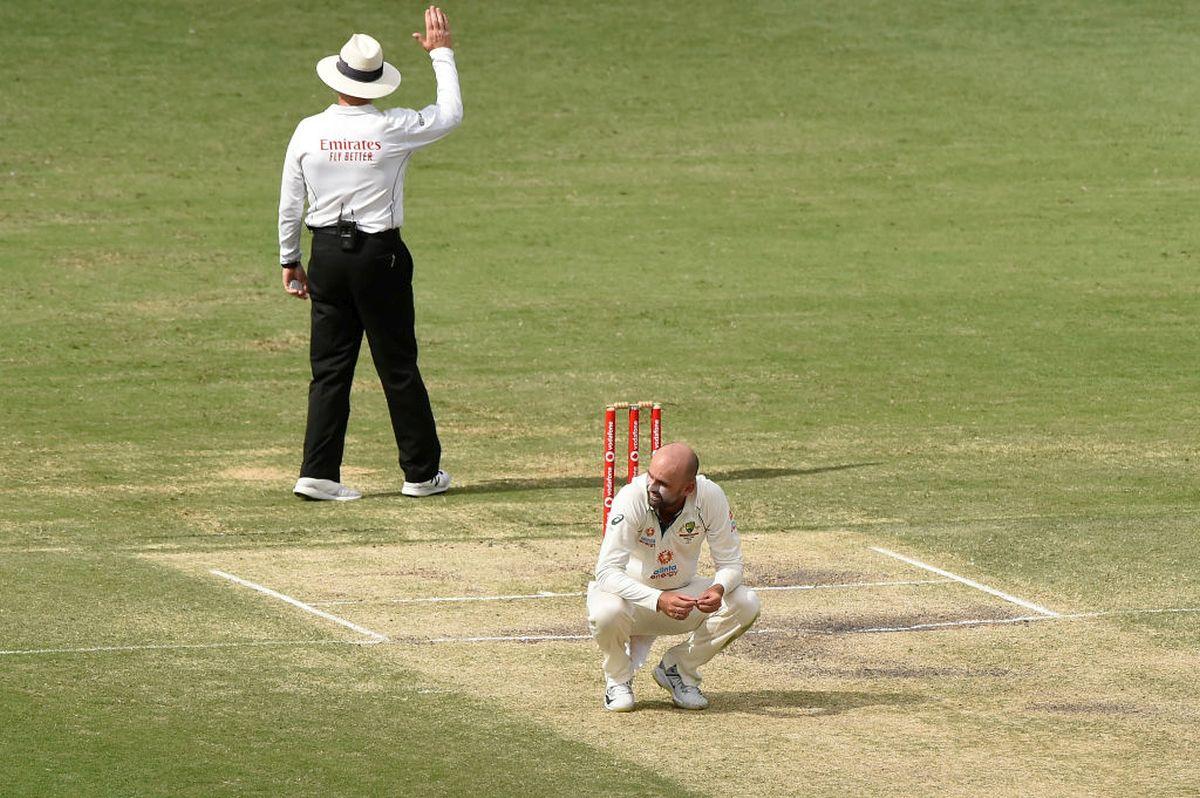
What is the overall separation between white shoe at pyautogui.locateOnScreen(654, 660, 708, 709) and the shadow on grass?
507 centimetres

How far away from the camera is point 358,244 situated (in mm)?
13820

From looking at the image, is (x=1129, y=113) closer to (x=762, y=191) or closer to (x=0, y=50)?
(x=762, y=191)

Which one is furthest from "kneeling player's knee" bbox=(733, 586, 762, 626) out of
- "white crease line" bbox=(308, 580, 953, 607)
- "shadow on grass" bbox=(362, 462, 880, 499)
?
Answer: "shadow on grass" bbox=(362, 462, 880, 499)

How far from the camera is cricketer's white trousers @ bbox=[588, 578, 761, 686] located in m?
9.26

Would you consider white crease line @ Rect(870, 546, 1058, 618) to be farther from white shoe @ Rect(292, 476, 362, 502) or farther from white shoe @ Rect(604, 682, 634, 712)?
white shoe @ Rect(292, 476, 362, 502)

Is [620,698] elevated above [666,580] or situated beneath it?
situated beneath

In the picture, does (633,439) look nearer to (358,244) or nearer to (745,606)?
(745,606)

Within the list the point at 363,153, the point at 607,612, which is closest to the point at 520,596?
the point at 607,612

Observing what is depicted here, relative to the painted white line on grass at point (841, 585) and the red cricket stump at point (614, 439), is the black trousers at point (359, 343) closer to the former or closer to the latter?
the red cricket stump at point (614, 439)

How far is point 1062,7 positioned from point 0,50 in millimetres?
17012

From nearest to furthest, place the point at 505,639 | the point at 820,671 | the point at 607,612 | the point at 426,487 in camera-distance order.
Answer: the point at 607,612
the point at 820,671
the point at 505,639
the point at 426,487

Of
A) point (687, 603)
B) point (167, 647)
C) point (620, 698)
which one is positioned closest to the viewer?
point (687, 603)

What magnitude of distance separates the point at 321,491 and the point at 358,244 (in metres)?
1.61

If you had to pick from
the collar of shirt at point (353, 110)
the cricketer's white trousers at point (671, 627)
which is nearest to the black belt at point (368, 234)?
the collar of shirt at point (353, 110)
